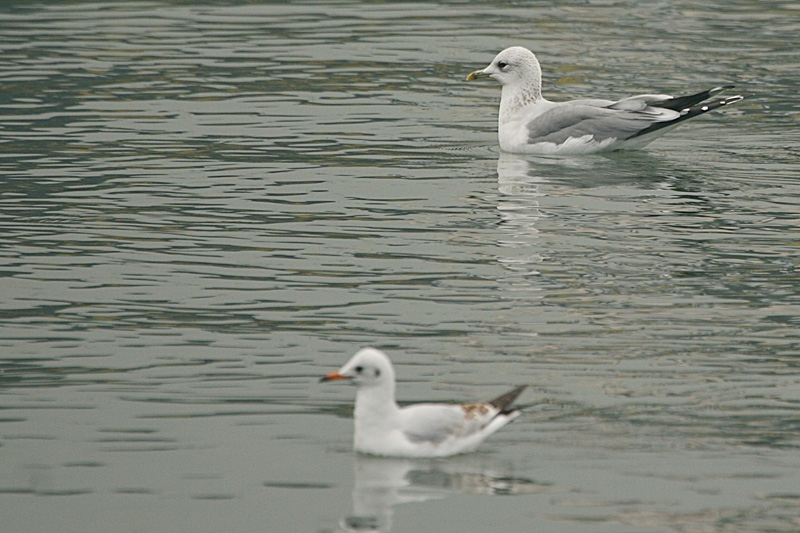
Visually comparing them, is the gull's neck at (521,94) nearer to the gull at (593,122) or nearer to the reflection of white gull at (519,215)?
the gull at (593,122)

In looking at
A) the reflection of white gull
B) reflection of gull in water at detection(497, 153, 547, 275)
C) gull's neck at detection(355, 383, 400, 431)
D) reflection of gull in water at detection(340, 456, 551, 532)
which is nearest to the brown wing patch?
reflection of gull in water at detection(340, 456, 551, 532)

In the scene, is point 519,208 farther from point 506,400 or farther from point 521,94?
point 506,400

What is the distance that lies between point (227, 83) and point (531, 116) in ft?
21.2

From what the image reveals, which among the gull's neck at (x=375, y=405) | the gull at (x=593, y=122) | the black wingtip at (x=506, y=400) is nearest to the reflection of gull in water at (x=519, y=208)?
the gull at (x=593, y=122)

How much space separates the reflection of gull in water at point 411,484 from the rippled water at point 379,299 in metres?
0.02

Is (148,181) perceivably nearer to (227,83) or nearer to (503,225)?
(503,225)

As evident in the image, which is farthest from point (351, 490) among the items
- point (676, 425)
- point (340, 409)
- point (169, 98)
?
point (169, 98)

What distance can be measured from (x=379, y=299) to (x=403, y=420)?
10.6 feet

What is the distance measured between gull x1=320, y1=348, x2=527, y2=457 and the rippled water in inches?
5.5

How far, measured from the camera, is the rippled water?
8.23m

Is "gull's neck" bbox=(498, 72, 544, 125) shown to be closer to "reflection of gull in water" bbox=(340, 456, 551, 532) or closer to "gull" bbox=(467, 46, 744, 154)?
"gull" bbox=(467, 46, 744, 154)

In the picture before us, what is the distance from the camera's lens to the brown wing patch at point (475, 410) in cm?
855

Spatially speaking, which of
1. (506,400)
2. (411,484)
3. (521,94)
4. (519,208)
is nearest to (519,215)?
(519,208)

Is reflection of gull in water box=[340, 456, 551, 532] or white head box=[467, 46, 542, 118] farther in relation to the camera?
white head box=[467, 46, 542, 118]
